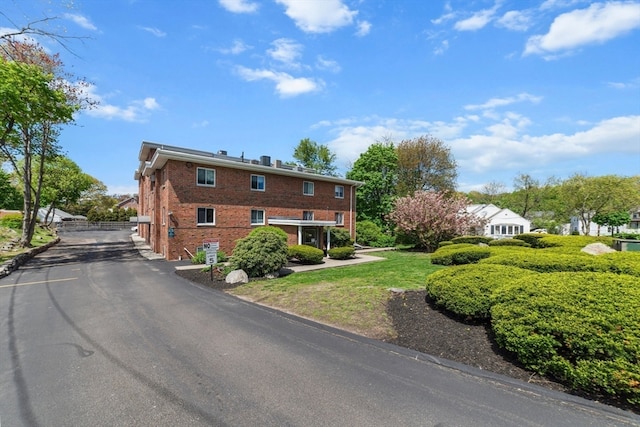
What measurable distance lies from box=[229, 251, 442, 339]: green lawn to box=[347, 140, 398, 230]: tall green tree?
20.5m

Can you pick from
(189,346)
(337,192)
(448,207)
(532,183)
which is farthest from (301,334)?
(532,183)

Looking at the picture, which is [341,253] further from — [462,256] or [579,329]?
[579,329]

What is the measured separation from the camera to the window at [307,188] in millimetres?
23938

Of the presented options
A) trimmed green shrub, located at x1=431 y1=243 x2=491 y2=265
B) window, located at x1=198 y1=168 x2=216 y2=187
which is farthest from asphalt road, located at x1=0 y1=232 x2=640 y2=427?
window, located at x1=198 y1=168 x2=216 y2=187

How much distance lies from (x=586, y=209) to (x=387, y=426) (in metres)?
50.2

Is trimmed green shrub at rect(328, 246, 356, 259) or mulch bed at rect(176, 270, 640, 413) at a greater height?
mulch bed at rect(176, 270, 640, 413)

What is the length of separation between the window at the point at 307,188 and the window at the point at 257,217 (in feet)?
14.1

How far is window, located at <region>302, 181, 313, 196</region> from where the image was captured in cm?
2394

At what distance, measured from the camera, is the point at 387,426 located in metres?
3.17

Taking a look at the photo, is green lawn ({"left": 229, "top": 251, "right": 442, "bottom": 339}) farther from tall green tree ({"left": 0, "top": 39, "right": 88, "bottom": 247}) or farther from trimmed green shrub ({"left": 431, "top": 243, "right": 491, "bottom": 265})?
tall green tree ({"left": 0, "top": 39, "right": 88, "bottom": 247})

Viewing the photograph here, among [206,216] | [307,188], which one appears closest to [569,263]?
[206,216]

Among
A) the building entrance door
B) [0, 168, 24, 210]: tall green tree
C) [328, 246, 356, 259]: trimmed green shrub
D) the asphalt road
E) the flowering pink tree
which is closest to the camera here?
the asphalt road

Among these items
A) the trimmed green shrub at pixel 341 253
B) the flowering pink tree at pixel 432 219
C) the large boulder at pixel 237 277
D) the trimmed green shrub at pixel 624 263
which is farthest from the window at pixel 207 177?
the trimmed green shrub at pixel 624 263

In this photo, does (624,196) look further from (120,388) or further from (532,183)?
(120,388)
